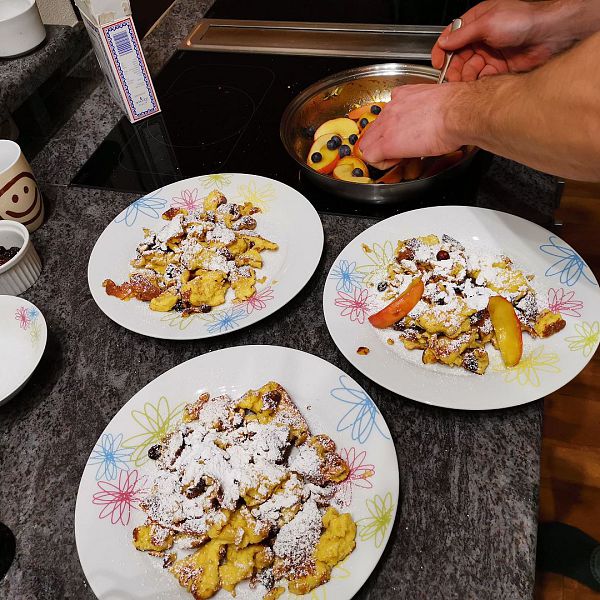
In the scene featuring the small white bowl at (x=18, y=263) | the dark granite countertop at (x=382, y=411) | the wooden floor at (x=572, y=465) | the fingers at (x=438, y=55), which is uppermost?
the fingers at (x=438, y=55)

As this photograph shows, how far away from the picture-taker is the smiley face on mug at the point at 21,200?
1.33 m

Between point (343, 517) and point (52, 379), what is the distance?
67cm

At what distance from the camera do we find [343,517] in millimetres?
854

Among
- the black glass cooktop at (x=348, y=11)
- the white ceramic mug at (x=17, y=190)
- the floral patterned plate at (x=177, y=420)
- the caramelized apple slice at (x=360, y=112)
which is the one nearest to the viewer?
the floral patterned plate at (x=177, y=420)

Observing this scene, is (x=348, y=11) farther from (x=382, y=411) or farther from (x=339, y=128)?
(x=382, y=411)

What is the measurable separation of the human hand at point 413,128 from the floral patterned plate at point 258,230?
222mm

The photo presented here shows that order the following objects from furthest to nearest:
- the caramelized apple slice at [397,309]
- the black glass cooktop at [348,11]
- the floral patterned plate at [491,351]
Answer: the black glass cooktop at [348,11] → the caramelized apple slice at [397,309] → the floral patterned plate at [491,351]

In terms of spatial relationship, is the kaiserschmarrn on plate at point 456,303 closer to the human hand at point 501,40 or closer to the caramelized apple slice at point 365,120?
the caramelized apple slice at point 365,120

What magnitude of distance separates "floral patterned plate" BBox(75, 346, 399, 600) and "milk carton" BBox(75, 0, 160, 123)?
0.98 m

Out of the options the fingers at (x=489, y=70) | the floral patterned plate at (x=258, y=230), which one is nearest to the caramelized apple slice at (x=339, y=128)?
the floral patterned plate at (x=258, y=230)

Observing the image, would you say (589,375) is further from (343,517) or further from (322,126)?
(343,517)

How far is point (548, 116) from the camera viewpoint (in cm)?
91

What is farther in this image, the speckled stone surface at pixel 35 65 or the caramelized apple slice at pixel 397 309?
the speckled stone surface at pixel 35 65

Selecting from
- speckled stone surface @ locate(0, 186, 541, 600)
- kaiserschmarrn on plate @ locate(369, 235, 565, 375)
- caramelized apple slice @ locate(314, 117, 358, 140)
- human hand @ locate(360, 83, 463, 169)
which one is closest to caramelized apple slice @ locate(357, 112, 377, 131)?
caramelized apple slice @ locate(314, 117, 358, 140)
